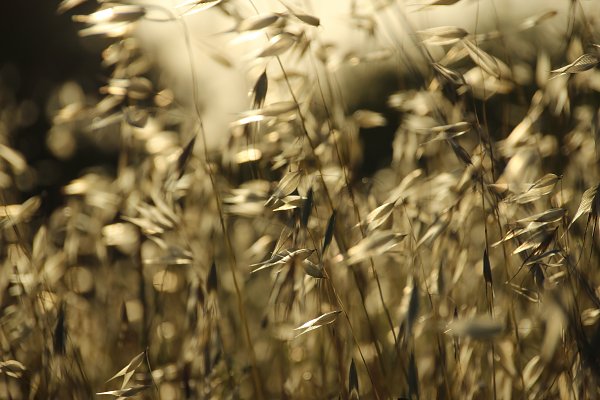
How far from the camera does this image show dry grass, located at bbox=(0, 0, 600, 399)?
106 cm

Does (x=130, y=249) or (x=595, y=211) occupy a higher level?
(x=595, y=211)

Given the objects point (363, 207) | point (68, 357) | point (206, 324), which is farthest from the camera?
point (363, 207)

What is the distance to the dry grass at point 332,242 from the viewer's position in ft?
3.47

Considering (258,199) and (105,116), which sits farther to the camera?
(105,116)

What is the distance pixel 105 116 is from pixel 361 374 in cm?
68

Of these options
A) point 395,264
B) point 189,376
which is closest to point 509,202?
point 189,376

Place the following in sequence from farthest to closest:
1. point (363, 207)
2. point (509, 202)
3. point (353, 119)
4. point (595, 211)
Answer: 1. point (353, 119)
2. point (363, 207)
3. point (509, 202)
4. point (595, 211)

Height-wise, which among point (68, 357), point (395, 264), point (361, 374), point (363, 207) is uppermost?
point (363, 207)

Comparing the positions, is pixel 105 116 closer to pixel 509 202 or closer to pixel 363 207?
pixel 363 207

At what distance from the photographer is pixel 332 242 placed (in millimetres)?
1306

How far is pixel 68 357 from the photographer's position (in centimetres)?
136

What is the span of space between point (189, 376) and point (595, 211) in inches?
27.0

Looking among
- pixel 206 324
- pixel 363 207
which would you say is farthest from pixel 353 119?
pixel 206 324

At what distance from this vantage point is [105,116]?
1399 millimetres
